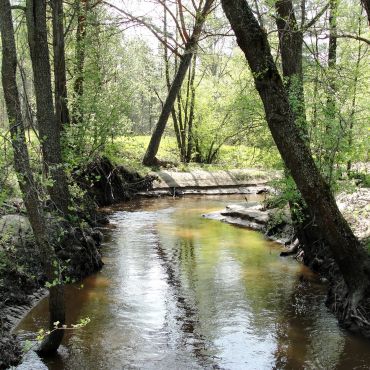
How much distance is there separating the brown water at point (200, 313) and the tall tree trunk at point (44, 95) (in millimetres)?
2113

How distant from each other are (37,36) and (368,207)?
833cm

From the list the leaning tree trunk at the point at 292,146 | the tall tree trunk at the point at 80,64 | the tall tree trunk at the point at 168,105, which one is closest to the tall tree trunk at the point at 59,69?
the tall tree trunk at the point at 80,64

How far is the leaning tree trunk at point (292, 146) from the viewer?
708 cm

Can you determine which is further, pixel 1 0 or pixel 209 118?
pixel 209 118

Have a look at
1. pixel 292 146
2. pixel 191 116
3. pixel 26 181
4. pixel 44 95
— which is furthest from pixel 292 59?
pixel 191 116

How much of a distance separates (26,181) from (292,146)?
381 cm

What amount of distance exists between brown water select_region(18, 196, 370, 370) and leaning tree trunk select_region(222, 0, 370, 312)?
3.65 feet

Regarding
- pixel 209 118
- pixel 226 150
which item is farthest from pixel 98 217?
pixel 226 150

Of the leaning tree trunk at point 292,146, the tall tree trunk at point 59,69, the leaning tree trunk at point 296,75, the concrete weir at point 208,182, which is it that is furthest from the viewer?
the concrete weir at point 208,182

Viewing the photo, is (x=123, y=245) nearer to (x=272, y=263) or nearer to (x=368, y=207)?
(x=272, y=263)

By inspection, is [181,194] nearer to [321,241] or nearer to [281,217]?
[281,217]

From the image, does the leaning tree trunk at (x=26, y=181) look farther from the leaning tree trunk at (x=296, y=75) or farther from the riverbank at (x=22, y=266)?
the leaning tree trunk at (x=296, y=75)

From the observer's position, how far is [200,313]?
8.40m

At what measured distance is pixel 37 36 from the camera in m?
9.80
